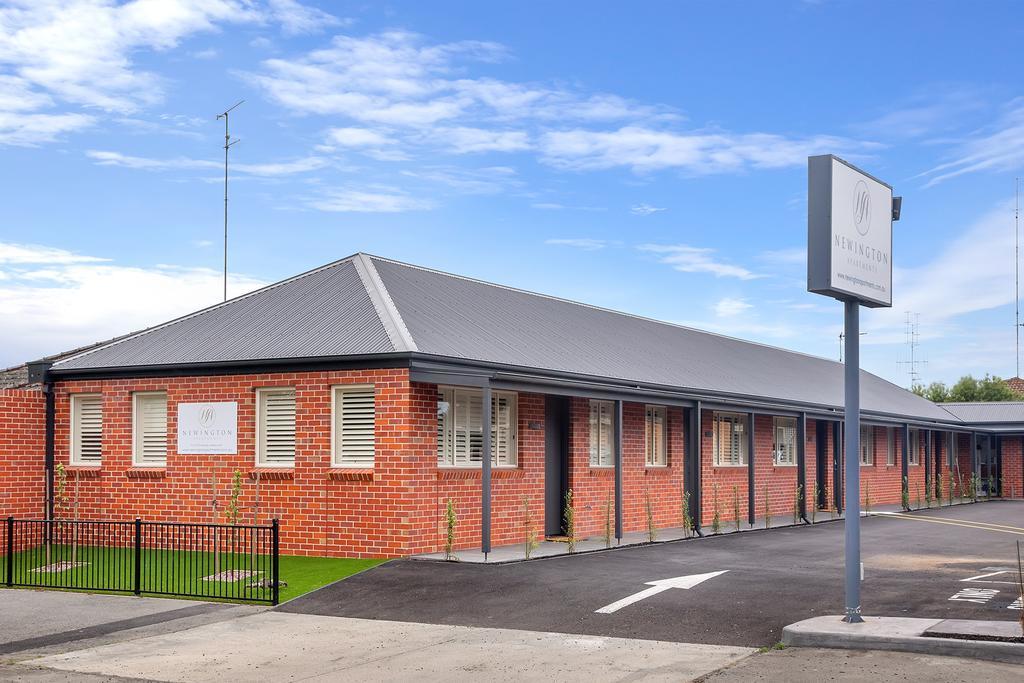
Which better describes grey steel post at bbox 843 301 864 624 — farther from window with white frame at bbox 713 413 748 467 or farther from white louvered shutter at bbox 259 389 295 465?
window with white frame at bbox 713 413 748 467

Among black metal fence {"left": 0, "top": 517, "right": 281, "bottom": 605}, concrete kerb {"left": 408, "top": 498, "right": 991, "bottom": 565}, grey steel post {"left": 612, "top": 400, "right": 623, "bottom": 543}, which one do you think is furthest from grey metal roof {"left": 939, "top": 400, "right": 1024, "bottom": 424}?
black metal fence {"left": 0, "top": 517, "right": 281, "bottom": 605}

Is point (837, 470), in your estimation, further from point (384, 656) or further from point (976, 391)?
point (976, 391)

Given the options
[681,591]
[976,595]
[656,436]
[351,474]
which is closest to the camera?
[976,595]

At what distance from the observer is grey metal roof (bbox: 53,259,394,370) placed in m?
18.9

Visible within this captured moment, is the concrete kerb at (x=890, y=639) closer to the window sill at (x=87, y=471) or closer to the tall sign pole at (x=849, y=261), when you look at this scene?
the tall sign pole at (x=849, y=261)

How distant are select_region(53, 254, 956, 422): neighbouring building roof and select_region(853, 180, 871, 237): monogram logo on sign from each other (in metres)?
7.32

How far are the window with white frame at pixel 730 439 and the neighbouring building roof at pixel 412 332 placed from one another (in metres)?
1.01

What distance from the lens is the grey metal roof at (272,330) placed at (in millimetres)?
18906

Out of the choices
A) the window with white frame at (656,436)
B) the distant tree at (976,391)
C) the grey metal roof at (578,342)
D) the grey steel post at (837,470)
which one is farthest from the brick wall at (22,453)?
the distant tree at (976,391)

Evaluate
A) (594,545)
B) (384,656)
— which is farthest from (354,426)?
(384,656)

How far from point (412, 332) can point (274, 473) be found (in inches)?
130

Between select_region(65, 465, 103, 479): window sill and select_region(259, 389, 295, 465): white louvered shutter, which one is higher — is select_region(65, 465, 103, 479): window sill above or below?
below

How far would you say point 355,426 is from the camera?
1842cm

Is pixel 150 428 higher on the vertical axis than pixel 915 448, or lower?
higher
